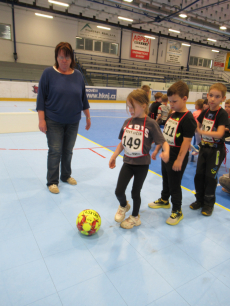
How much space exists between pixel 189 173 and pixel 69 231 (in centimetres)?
271

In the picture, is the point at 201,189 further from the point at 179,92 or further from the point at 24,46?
the point at 24,46

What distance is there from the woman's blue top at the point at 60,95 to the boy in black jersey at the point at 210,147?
1.60 meters

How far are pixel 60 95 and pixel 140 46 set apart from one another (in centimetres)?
2204

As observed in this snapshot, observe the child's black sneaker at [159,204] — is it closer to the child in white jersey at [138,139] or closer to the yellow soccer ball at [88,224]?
the child in white jersey at [138,139]

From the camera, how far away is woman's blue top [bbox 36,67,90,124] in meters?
2.69

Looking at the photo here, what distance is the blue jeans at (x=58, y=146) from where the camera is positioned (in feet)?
9.55

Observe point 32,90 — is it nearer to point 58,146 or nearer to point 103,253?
point 58,146

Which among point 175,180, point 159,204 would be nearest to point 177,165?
point 175,180

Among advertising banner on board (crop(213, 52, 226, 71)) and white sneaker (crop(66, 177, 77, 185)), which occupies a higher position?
advertising banner on board (crop(213, 52, 226, 71))

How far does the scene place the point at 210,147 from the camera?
2648mm

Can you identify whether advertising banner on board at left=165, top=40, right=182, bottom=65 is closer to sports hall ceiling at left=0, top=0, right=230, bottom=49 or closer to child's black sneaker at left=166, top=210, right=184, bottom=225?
sports hall ceiling at left=0, top=0, right=230, bottom=49

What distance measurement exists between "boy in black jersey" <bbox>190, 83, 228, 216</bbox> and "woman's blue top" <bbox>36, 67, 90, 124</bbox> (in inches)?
63.2

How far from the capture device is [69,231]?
2.23 metres

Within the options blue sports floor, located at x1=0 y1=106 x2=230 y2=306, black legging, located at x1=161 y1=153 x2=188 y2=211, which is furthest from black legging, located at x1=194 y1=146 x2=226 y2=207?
black legging, located at x1=161 y1=153 x2=188 y2=211
